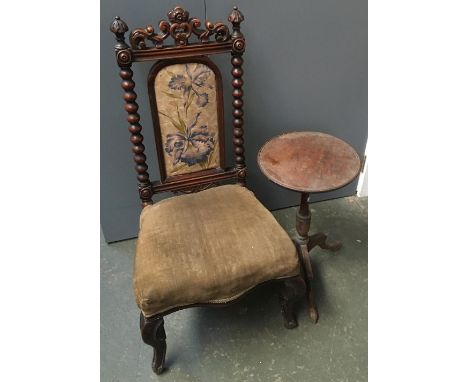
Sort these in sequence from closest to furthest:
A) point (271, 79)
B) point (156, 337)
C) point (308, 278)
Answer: point (156, 337)
point (308, 278)
point (271, 79)

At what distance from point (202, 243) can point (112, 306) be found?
29.8 inches

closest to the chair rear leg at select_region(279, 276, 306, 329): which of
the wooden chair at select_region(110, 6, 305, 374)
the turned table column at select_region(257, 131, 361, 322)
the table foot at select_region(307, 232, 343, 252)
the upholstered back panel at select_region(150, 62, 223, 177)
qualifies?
the wooden chair at select_region(110, 6, 305, 374)

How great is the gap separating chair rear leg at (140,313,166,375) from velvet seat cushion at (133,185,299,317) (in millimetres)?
87

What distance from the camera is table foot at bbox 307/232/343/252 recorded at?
6.08 feet

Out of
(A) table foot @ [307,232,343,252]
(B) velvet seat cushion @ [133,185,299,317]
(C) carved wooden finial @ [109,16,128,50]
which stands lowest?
(A) table foot @ [307,232,343,252]

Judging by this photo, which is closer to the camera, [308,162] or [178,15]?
[178,15]

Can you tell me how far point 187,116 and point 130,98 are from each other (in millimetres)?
234

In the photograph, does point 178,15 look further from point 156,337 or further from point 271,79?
point 156,337

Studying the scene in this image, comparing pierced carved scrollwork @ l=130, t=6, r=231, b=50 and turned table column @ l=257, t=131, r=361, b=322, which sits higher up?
pierced carved scrollwork @ l=130, t=6, r=231, b=50

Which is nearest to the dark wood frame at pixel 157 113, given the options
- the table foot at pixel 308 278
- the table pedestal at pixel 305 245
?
the table pedestal at pixel 305 245

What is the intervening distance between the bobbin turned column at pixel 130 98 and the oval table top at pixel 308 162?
0.50m

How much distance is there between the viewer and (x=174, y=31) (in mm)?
1343

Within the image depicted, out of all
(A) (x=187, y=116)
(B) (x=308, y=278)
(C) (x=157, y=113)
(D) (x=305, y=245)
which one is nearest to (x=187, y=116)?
(A) (x=187, y=116)

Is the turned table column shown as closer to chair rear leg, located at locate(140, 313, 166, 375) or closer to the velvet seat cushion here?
the velvet seat cushion
